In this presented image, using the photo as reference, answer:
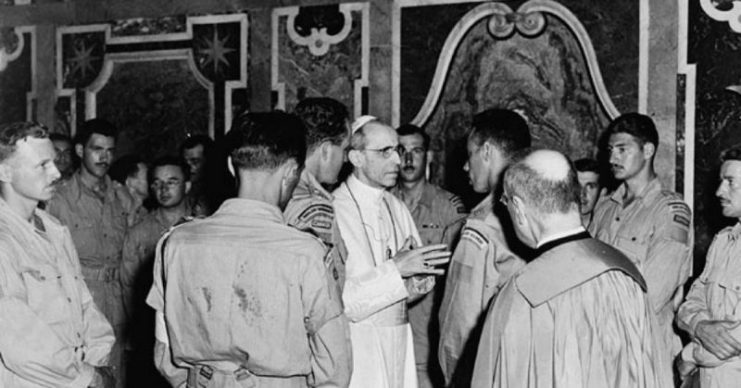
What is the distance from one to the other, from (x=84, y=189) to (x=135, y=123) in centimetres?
129

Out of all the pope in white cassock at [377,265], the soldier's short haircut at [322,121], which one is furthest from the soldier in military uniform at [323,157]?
the pope in white cassock at [377,265]

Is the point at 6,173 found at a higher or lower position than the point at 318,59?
lower

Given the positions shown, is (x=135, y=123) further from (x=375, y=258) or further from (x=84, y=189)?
(x=375, y=258)

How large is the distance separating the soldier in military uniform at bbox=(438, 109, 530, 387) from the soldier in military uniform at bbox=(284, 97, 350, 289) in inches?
21.6

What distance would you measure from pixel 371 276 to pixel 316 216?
533 mm

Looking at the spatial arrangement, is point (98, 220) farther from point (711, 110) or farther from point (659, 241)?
point (711, 110)

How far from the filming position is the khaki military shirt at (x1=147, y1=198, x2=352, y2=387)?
3496 mm

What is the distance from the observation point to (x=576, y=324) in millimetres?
3260

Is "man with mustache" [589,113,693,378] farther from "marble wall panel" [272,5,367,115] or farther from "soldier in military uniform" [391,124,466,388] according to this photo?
"marble wall panel" [272,5,367,115]

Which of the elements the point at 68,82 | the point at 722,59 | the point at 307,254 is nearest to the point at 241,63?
the point at 68,82

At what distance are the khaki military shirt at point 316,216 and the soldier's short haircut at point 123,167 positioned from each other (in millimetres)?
4488

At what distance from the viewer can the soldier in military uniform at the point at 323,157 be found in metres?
4.18

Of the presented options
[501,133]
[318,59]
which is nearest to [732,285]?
[501,133]

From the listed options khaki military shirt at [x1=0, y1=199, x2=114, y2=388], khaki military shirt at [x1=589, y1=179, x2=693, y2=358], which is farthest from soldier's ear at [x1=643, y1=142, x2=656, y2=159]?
khaki military shirt at [x1=0, y1=199, x2=114, y2=388]
